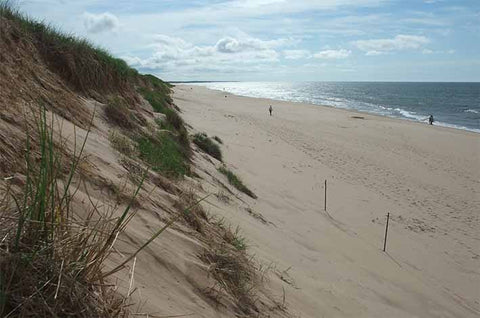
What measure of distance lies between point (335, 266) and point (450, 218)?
7.22 m

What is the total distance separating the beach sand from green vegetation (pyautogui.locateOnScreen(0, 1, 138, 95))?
4.11 metres

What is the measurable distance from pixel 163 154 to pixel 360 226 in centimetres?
524

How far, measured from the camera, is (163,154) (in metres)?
6.84

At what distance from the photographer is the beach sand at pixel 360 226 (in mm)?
5250

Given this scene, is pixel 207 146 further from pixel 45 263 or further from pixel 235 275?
pixel 45 263

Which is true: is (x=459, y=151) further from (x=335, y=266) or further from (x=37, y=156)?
(x=37, y=156)

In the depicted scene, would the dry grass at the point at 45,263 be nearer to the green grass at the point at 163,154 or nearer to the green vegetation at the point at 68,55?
the green grass at the point at 163,154

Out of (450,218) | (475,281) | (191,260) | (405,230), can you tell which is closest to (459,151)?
(450,218)

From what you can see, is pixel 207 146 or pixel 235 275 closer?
pixel 235 275

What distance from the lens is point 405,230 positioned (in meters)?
9.84

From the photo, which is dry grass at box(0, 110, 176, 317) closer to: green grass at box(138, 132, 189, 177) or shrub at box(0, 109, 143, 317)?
shrub at box(0, 109, 143, 317)

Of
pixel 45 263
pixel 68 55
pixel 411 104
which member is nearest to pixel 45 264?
pixel 45 263

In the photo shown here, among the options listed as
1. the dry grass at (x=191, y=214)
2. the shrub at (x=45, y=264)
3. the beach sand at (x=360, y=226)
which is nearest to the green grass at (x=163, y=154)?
the dry grass at (x=191, y=214)

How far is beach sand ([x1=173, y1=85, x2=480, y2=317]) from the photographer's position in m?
5.25
